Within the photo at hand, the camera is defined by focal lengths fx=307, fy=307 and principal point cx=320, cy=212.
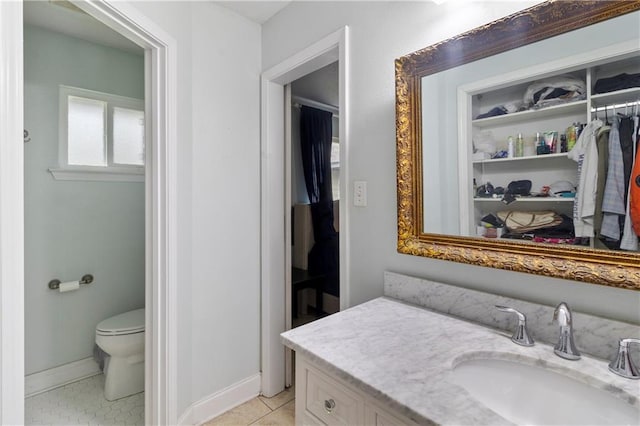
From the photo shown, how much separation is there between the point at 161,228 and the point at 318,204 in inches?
70.0

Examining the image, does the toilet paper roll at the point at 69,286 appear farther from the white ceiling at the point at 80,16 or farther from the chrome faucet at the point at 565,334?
the chrome faucet at the point at 565,334

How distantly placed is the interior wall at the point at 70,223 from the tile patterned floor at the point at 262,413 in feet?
4.02

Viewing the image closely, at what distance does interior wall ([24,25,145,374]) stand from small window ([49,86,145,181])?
0.05m

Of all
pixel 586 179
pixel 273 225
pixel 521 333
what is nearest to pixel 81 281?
pixel 273 225

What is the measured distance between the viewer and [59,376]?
6.88 ft

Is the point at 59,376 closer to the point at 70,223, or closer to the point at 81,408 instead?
the point at 81,408

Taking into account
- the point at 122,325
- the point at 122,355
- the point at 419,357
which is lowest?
the point at 122,355

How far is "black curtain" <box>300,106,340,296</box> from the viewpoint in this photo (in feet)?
9.98

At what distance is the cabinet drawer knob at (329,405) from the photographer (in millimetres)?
800

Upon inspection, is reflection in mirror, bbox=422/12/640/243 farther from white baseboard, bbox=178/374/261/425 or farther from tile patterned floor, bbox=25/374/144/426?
tile patterned floor, bbox=25/374/144/426

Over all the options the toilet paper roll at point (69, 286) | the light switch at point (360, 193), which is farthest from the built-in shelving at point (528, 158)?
the toilet paper roll at point (69, 286)

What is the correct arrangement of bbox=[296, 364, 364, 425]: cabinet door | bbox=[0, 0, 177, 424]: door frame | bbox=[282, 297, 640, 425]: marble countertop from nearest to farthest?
1. bbox=[282, 297, 640, 425]: marble countertop
2. bbox=[296, 364, 364, 425]: cabinet door
3. bbox=[0, 0, 177, 424]: door frame

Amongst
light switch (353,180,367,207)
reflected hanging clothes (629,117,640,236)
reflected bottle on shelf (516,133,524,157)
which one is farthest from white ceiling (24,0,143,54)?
reflected hanging clothes (629,117,640,236)

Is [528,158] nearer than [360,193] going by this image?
Yes
